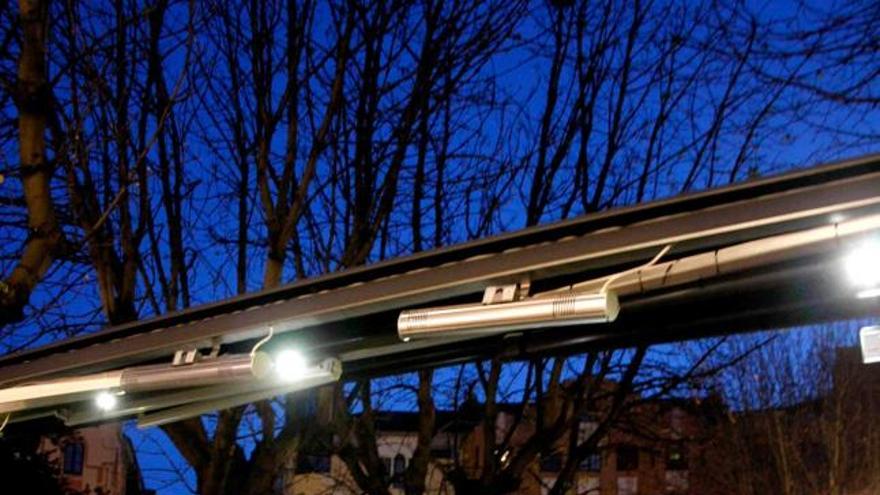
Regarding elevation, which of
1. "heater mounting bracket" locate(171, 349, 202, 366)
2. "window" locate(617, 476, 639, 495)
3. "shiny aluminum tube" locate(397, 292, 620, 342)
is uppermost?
"window" locate(617, 476, 639, 495)

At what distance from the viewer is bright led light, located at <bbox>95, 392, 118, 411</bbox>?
5219mm

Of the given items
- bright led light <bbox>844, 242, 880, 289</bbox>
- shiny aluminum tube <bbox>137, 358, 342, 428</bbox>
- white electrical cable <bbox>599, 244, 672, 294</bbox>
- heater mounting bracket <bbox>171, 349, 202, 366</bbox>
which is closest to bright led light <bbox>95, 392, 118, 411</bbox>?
shiny aluminum tube <bbox>137, 358, 342, 428</bbox>

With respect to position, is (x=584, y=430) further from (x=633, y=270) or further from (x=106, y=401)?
(x=633, y=270)

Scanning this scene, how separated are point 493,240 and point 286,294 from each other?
110cm

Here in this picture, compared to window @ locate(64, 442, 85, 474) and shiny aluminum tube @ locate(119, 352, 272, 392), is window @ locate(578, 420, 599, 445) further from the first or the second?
window @ locate(64, 442, 85, 474)

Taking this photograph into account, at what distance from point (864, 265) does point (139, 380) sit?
3.06 metres

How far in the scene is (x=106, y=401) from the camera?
5301 mm

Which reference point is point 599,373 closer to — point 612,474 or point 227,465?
point 227,465

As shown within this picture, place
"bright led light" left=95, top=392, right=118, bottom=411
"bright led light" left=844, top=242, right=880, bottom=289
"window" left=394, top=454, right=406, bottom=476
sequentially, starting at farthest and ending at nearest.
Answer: "window" left=394, top=454, right=406, bottom=476 < "bright led light" left=95, top=392, right=118, bottom=411 < "bright led light" left=844, top=242, right=880, bottom=289

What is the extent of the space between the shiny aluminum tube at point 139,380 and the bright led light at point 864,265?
7.56 ft

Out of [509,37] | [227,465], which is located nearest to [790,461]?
[509,37]

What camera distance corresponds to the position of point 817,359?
32.1 metres

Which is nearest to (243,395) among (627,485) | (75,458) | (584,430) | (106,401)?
(106,401)

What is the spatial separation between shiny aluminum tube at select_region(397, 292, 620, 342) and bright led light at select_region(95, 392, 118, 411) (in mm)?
1842
